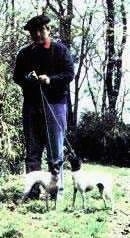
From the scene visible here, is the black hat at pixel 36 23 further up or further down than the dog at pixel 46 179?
further up

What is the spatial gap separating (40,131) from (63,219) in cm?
150

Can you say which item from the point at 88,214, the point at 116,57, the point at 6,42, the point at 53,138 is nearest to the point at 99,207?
the point at 88,214

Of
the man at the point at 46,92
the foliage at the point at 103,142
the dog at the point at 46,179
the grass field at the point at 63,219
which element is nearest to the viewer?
the grass field at the point at 63,219

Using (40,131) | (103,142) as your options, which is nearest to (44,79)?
(40,131)

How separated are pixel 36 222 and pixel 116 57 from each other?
1968 centimetres

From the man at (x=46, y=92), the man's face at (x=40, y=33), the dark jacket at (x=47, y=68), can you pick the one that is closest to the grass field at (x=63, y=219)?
the man at (x=46, y=92)

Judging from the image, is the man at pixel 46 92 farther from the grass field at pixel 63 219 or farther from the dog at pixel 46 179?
the grass field at pixel 63 219

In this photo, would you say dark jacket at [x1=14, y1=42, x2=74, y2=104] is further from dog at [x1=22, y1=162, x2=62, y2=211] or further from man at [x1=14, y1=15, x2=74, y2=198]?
dog at [x1=22, y1=162, x2=62, y2=211]

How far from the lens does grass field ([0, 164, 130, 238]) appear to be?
6367 mm

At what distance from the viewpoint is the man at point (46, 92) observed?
304 inches

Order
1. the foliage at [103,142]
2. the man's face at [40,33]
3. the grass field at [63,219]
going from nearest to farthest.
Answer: the grass field at [63,219]
the man's face at [40,33]
the foliage at [103,142]

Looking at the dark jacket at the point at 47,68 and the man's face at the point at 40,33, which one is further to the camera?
the dark jacket at the point at 47,68

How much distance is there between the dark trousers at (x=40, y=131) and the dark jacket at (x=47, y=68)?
12cm

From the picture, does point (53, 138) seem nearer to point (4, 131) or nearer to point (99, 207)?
point (99, 207)
